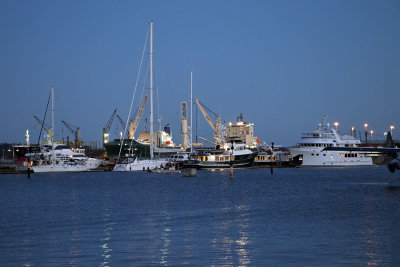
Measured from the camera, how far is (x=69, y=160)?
401ft

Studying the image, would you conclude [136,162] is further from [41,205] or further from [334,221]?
[334,221]

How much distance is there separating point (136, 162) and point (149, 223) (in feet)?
265

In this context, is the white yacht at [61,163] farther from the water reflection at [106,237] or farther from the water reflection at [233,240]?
the water reflection at [233,240]

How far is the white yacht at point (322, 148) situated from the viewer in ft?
454

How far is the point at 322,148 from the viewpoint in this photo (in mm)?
137500

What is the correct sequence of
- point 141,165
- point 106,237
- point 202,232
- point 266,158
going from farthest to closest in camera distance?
1. point 266,158
2. point 141,165
3. point 202,232
4. point 106,237

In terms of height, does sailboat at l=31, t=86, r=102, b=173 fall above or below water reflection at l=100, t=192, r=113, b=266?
above

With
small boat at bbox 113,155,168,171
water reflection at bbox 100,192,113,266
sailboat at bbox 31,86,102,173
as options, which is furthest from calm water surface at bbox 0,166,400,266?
sailboat at bbox 31,86,102,173

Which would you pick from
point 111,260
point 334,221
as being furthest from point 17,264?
point 334,221

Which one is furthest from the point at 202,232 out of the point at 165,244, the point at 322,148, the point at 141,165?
the point at 322,148

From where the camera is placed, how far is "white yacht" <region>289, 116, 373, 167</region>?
13850cm

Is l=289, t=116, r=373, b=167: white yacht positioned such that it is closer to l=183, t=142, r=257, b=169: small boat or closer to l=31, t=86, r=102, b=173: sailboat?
l=183, t=142, r=257, b=169: small boat

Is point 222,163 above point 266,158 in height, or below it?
below

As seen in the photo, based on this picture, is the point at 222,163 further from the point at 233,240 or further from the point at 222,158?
the point at 233,240
